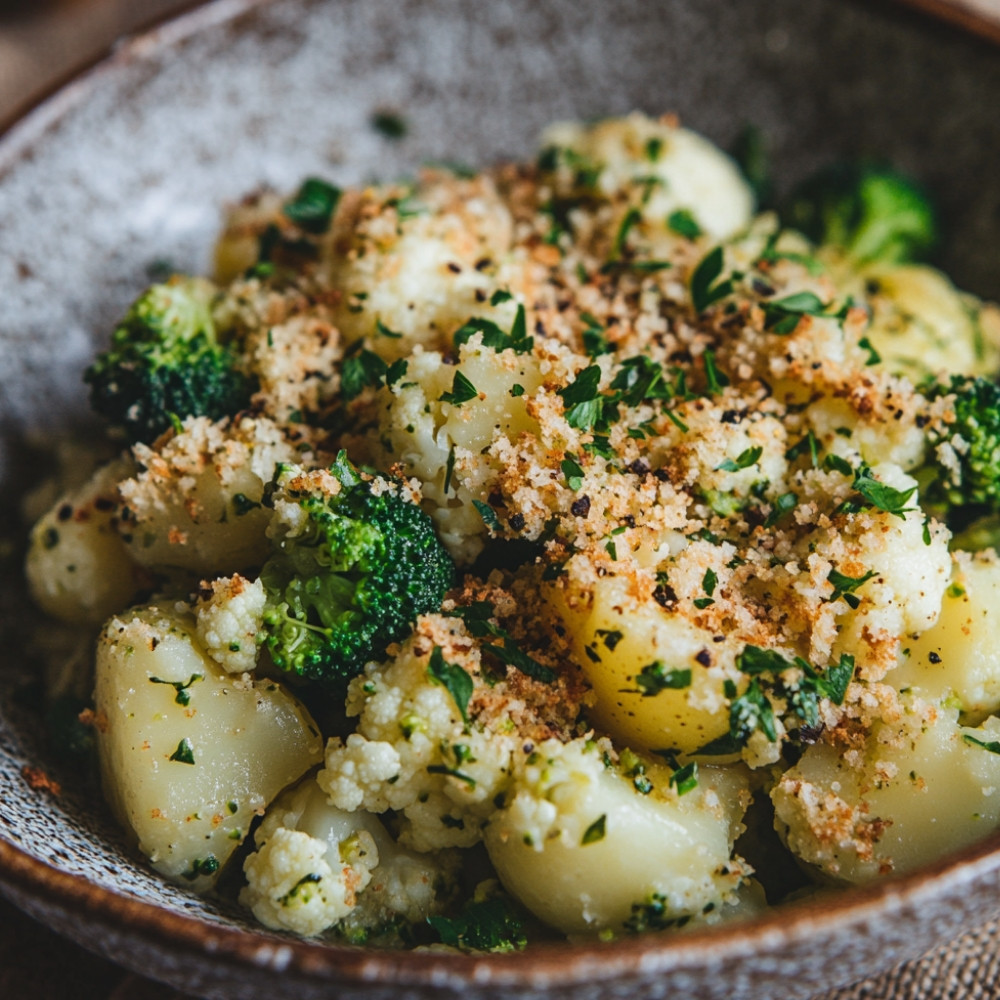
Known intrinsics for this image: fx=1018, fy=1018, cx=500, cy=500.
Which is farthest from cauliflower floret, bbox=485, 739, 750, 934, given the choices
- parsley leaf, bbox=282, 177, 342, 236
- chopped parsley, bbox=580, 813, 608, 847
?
parsley leaf, bbox=282, 177, 342, 236

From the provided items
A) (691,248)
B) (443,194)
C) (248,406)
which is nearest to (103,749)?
(248,406)

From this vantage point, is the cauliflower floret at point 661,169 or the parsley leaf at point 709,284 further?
the cauliflower floret at point 661,169

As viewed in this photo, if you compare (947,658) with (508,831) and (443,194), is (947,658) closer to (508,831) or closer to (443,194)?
(508,831)

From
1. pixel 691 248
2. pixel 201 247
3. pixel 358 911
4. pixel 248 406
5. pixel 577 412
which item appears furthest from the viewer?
pixel 201 247

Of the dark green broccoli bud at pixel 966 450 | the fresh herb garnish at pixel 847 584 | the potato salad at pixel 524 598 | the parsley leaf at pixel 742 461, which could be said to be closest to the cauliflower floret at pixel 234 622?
the potato salad at pixel 524 598

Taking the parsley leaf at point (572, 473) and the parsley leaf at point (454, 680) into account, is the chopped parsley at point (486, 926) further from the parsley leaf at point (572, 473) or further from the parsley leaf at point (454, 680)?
the parsley leaf at point (572, 473)

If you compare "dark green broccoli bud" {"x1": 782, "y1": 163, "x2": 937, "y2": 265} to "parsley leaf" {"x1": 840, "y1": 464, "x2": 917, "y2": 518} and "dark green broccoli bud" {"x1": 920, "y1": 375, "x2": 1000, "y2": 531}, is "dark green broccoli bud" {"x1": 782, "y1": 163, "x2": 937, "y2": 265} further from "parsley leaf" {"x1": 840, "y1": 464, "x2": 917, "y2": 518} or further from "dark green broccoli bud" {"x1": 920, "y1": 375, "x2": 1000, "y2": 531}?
"parsley leaf" {"x1": 840, "y1": 464, "x2": 917, "y2": 518}

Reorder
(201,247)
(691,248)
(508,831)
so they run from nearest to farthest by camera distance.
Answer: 1. (508,831)
2. (691,248)
3. (201,247)
